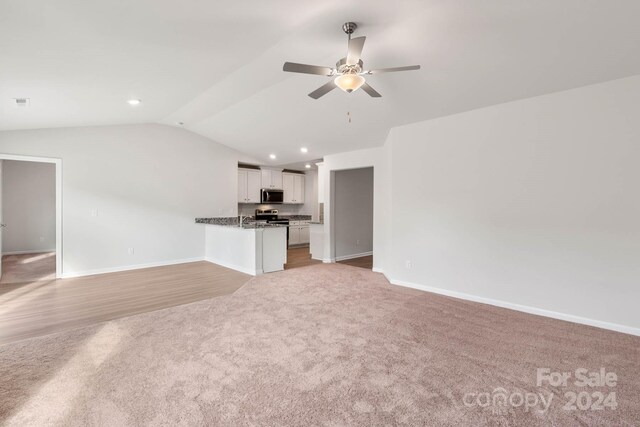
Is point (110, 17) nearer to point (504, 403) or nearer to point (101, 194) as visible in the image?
point (504, 403)

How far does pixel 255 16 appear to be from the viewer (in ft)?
7.67

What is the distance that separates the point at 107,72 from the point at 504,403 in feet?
14.7

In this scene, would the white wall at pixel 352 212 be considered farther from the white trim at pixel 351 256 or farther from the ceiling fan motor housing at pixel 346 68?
the ceiling fan motor housing at pixel 346 68

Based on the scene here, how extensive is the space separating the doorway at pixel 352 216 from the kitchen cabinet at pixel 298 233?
2.20 meters

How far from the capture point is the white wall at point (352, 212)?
6.95 meters

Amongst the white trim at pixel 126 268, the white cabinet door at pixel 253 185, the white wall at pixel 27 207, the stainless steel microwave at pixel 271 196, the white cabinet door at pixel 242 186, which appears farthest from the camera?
the stainless steel microwave at pixel 271 196

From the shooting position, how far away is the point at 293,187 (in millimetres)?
9531

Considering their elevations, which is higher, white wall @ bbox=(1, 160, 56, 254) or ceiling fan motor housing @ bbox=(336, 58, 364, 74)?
ceiling fan motor housing @ bbox=(336, 58, 364, 74)

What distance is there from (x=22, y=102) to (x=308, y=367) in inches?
174

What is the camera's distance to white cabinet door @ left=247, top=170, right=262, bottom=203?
27.4 ft

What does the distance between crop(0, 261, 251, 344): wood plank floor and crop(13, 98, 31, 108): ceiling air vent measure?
99.0 inches

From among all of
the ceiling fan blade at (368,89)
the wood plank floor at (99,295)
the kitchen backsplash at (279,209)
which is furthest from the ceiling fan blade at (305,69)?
the kitchen backsplash at (279,209)

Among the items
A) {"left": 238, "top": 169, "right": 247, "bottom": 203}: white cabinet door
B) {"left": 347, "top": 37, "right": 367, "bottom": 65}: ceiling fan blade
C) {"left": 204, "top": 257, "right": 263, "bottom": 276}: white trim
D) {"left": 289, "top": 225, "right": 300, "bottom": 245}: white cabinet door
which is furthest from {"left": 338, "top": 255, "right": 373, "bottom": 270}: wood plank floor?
{"left": 347, "top": 37, "right": 367, "bottom": 65}: ceiling fan blade

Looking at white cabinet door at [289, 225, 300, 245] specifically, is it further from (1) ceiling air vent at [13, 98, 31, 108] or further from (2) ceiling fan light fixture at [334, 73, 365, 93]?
(2) ceiling fan light fixture at [334, 73, 365, 93]
